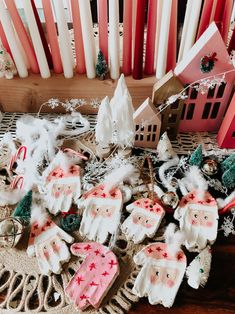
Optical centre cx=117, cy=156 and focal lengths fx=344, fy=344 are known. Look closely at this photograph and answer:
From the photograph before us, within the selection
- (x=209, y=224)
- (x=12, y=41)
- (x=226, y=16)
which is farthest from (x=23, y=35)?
(x=209, y=224)

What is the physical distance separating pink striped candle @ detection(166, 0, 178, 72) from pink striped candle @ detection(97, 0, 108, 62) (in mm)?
116

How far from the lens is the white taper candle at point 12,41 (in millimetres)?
602

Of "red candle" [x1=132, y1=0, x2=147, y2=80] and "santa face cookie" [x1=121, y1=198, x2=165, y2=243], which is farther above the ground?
"red candle" [x1=132, y1=0, x2=147, y2=80]

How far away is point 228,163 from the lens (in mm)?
615

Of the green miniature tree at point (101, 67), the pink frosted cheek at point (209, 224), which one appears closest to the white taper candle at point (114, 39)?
the green miniature tree at point (101, 67)

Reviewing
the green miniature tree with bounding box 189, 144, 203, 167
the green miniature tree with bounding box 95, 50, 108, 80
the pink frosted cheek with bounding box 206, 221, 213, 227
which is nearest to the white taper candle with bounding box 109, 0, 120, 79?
the green miniature tree with bounding box 95, 50, 108, 80

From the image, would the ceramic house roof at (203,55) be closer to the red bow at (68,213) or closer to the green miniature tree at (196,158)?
the green miniature tree at (196,158)

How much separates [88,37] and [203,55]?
0.21 m

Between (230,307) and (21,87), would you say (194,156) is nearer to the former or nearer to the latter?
(230,307)

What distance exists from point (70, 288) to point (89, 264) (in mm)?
44

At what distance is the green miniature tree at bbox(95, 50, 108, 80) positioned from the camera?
2.16 ft

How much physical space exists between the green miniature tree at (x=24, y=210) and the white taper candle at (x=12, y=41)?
0.26 metres

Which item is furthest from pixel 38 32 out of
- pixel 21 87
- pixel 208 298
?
pixel 208 298

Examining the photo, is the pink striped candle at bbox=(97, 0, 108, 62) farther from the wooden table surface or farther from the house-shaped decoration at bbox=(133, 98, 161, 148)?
the wooden table surface
